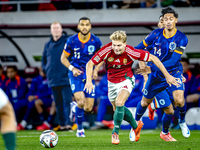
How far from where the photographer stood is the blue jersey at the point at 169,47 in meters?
5.58

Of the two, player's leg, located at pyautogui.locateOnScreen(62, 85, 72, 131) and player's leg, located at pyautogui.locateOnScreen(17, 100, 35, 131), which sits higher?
player's leg, located at pyautogui.locateOnScreen(62, 85, 72, 131)

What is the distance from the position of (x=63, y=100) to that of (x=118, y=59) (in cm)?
334

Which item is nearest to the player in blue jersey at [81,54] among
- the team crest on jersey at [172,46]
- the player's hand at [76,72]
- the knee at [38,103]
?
the player's hand at [76,72]

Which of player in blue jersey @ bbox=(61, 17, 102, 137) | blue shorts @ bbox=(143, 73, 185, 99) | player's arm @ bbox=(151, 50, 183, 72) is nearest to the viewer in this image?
player's arm @ bbox=(151, 50, 183, 72)

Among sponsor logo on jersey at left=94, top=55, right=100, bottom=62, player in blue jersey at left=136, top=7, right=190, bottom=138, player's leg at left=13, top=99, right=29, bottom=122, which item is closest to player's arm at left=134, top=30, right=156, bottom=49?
player in blue jersey at left=136, top=7, right=190, bottom=138

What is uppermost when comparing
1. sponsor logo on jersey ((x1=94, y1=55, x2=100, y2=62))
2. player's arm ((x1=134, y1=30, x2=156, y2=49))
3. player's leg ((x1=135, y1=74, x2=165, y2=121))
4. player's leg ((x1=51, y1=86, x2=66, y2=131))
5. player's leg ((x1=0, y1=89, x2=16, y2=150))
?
player's arm ((x1=134, y1=30, x2=156, y2=49))

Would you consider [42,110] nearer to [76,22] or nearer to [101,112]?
[101,112]

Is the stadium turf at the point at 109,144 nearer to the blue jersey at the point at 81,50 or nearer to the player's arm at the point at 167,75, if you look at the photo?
the player's arm at the point at 167,75

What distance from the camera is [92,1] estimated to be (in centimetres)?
1110

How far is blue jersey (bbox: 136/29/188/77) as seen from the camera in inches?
220

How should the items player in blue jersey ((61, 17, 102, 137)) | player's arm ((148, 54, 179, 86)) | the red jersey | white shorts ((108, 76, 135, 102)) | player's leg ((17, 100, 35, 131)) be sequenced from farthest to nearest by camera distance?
player's leg ((17, 100, 35, 131)), player in blue jersey ((61, 17, 102, 137)), white shorts ((108, 76, 135, 102)), the red jersey, player's arm ((148, 54, 179, 86))

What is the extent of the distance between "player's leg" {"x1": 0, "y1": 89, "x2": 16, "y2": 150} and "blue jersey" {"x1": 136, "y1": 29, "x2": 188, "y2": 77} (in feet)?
11.4

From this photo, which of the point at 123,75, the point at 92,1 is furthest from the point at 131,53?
the point at 92,1

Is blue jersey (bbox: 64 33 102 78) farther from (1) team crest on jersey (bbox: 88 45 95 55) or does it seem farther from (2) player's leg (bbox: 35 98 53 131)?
(2) player's leg (bbox: 35 98 53 131)
